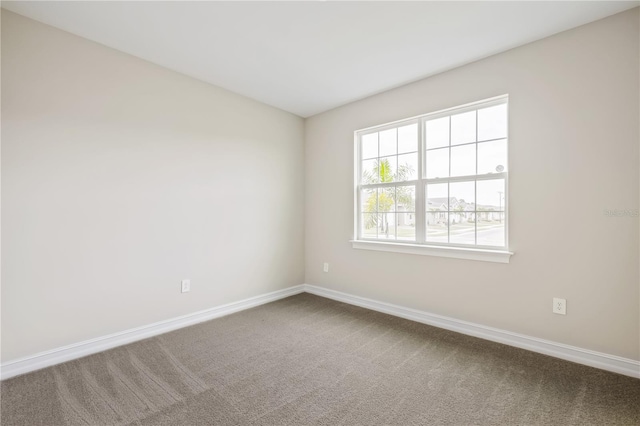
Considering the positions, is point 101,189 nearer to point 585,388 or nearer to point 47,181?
point 47,181

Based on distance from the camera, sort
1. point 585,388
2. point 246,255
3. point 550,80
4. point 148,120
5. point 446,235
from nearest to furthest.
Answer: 1. point 585,388
2. point 550,80
3. point 148,120
4. point 446,235
5. point 246,255

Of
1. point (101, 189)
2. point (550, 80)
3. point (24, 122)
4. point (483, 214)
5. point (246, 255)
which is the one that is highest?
point (550, 80)

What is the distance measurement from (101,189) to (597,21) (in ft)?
13.2

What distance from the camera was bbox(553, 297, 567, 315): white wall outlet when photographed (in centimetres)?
229

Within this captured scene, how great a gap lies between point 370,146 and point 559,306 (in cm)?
240

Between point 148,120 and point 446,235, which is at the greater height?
point 148,120

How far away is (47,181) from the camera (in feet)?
7.28

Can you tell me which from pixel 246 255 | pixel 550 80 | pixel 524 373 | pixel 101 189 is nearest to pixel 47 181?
pixel 101 189

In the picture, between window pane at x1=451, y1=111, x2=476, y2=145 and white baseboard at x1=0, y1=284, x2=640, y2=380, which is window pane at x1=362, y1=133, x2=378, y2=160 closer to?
window pane at x1=451, y1=111, x2=476, y2=145

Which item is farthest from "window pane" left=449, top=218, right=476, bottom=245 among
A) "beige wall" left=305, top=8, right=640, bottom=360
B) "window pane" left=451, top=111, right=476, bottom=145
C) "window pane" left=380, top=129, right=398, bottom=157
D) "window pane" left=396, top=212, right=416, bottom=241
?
"window pane" left=380, top=129, right=398, bottom=157

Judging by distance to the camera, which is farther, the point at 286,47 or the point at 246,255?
the point at 246,255

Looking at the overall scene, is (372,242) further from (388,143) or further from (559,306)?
(559,306)

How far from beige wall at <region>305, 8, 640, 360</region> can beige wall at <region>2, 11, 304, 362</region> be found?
2126 millimetres

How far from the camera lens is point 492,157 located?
270 cm
